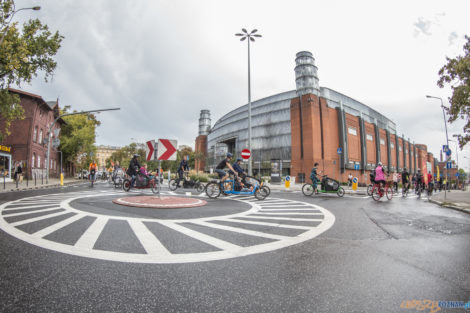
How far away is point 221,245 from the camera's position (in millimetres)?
3465

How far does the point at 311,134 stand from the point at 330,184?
33.3 m

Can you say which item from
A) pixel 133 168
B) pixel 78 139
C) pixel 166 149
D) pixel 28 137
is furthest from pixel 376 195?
pixel 78 139

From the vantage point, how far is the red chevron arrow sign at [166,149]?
823 centimetres

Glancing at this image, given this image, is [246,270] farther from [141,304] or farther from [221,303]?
[141,304]

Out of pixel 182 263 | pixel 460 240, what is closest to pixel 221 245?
pixel 182 263

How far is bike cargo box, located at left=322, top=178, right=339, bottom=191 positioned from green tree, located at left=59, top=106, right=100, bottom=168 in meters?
39.6

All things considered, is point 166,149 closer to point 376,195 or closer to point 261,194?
point 261,194

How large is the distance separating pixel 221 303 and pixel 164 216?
4173 millimetres

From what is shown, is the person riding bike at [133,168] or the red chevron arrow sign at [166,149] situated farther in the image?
the person riding bike at [133,168]

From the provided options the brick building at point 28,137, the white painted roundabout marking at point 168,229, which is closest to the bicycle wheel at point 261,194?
the white painted roundabout marking at point 168,229

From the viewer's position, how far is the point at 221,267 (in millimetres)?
2643

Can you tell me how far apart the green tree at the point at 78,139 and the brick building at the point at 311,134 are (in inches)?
1186

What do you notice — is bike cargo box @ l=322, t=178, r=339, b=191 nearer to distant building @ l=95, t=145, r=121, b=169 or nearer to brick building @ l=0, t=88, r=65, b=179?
brick building @ l=0, t=88, r=65, b=179

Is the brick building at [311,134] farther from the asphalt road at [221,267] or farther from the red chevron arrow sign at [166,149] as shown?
the asphalt road at [221,267]
